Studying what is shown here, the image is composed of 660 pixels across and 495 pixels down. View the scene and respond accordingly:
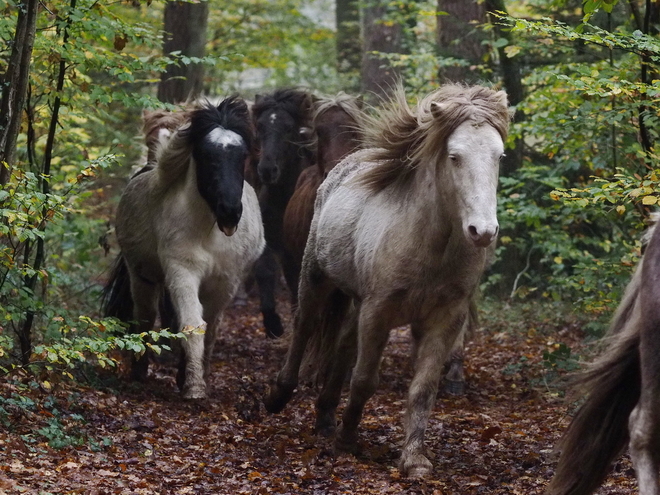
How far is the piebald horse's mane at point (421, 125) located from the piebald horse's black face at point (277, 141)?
13.8ft

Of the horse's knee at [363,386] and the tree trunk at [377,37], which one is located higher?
the tree trunk at [377,37]

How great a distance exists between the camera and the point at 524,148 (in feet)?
46.4

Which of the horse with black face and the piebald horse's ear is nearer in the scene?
the piebald horse's ear

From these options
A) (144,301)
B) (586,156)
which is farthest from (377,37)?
(144,301)

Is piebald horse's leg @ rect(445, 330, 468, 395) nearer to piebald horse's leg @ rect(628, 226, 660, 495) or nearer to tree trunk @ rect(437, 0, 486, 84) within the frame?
piebald horse's leg @ rect(628, 226, 660, 495)

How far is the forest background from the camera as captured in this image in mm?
6707

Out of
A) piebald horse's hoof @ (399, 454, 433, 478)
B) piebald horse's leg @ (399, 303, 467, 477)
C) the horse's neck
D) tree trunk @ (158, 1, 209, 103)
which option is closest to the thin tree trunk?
piebald horse's leg @ (399, 303, 467, 477)

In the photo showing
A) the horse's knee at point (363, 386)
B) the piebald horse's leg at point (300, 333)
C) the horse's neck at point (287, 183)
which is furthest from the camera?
the horse's neck at point (287, 183)

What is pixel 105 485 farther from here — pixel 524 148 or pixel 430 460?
pixel 524 148

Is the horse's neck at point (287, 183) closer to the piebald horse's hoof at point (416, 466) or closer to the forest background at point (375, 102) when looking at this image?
the forest background at point (375, 102)

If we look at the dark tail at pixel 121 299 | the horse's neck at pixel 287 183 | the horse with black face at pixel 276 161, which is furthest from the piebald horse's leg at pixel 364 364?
the horse's neck at pixel 287 183

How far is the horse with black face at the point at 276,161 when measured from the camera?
11.7 metres

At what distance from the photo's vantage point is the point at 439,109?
6.14 meters

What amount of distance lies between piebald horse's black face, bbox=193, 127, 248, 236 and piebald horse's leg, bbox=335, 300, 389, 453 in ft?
7.05
